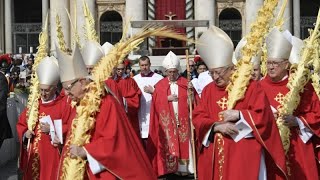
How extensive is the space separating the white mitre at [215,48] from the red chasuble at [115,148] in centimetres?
97

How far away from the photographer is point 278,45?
617cm

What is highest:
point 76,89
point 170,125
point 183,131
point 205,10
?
point 205,10

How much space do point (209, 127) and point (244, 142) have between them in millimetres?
354

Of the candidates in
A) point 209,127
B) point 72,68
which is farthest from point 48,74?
point 209,127

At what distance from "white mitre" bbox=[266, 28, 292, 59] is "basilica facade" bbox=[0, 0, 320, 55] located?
24204 millimetres

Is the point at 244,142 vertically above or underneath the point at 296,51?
underneath

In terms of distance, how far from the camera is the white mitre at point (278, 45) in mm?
6148

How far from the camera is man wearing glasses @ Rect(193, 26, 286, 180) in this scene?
200 inches

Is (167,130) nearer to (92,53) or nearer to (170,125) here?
(170,125)

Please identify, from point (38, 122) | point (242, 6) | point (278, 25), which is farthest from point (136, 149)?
point (242, 6)

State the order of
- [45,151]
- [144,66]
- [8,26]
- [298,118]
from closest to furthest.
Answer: [298,118]
[45,151]
[144,66]
[8,26]

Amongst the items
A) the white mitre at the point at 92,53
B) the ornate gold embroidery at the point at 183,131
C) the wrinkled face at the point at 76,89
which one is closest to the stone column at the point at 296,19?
the ornate gold embroidery at the point at 183,131

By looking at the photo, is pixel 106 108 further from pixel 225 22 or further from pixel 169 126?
pixel 225 22

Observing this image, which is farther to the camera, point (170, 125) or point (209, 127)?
point (170, 125)
